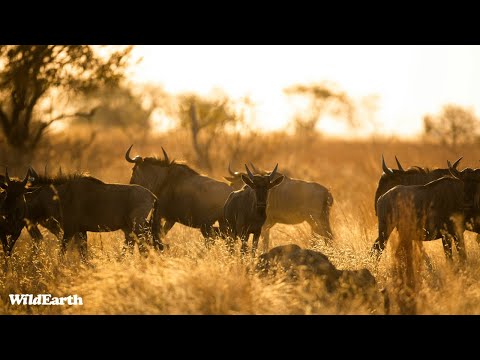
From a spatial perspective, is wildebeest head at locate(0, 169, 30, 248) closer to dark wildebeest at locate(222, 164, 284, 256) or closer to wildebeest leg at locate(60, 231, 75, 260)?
wildebeest leg at locate(60, 231, 75, 260)

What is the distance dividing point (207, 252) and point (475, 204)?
337cm

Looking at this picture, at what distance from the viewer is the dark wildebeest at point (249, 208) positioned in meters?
10.1

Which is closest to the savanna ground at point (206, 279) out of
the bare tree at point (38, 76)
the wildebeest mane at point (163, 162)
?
the wildebeest mane at point (163, 162)

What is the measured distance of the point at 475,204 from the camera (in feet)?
32.5

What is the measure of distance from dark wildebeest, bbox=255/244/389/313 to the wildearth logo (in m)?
2.00

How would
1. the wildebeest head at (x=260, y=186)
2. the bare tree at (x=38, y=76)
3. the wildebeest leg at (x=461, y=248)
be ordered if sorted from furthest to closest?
the bare tree at (x=38, y=76) → the wildebeest head at (x=260, y=186) → the wildebeest leg at (x=461, y=248)

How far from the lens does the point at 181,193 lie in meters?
12.0

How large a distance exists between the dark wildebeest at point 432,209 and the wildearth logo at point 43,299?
3.83 m

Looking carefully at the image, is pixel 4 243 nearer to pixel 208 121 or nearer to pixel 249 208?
pixel 249 208

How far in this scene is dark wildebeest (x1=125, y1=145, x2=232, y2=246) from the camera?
469 inches

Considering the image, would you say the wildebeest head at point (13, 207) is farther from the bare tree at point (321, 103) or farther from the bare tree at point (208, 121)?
the bare tree at point (321, 103)
